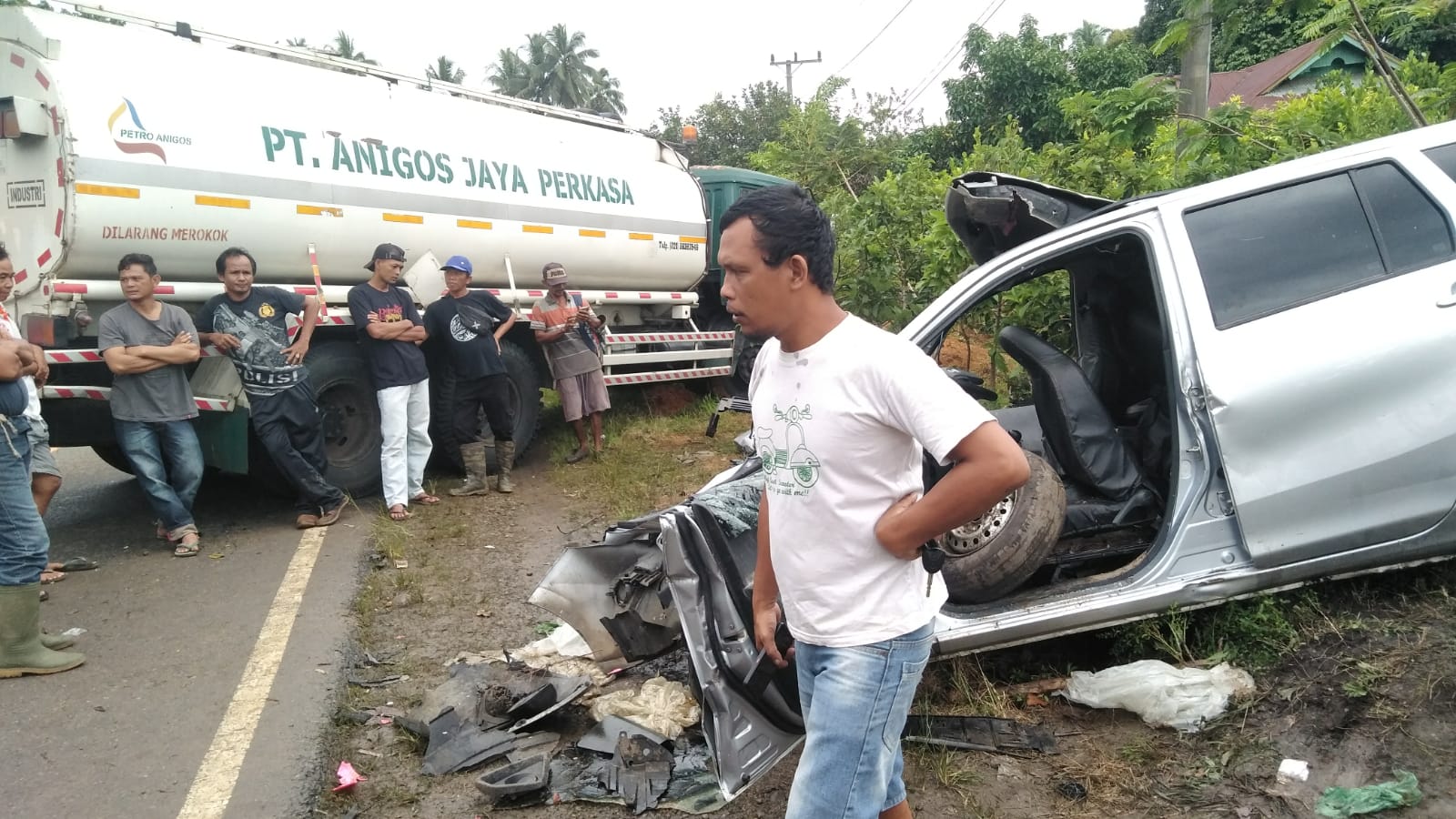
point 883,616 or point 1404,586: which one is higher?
point 883,616

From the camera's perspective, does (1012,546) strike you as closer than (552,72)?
Yes

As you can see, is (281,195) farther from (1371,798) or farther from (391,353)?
(1371,798)

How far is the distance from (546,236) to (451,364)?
1569 millimetres

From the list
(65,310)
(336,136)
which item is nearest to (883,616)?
(65,310)

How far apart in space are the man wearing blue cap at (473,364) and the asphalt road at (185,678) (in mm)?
1142

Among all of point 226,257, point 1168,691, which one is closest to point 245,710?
point 226,257

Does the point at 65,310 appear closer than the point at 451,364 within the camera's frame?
Yes

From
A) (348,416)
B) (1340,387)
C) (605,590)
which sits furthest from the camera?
(348,416)

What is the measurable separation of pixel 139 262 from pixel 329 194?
5.03ft

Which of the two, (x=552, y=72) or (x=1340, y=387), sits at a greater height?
(x=552, y=72)

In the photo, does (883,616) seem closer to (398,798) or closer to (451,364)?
(398,798)

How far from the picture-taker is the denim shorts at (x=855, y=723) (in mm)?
1911

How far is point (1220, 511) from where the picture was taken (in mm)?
3279

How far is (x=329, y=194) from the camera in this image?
677 cm
